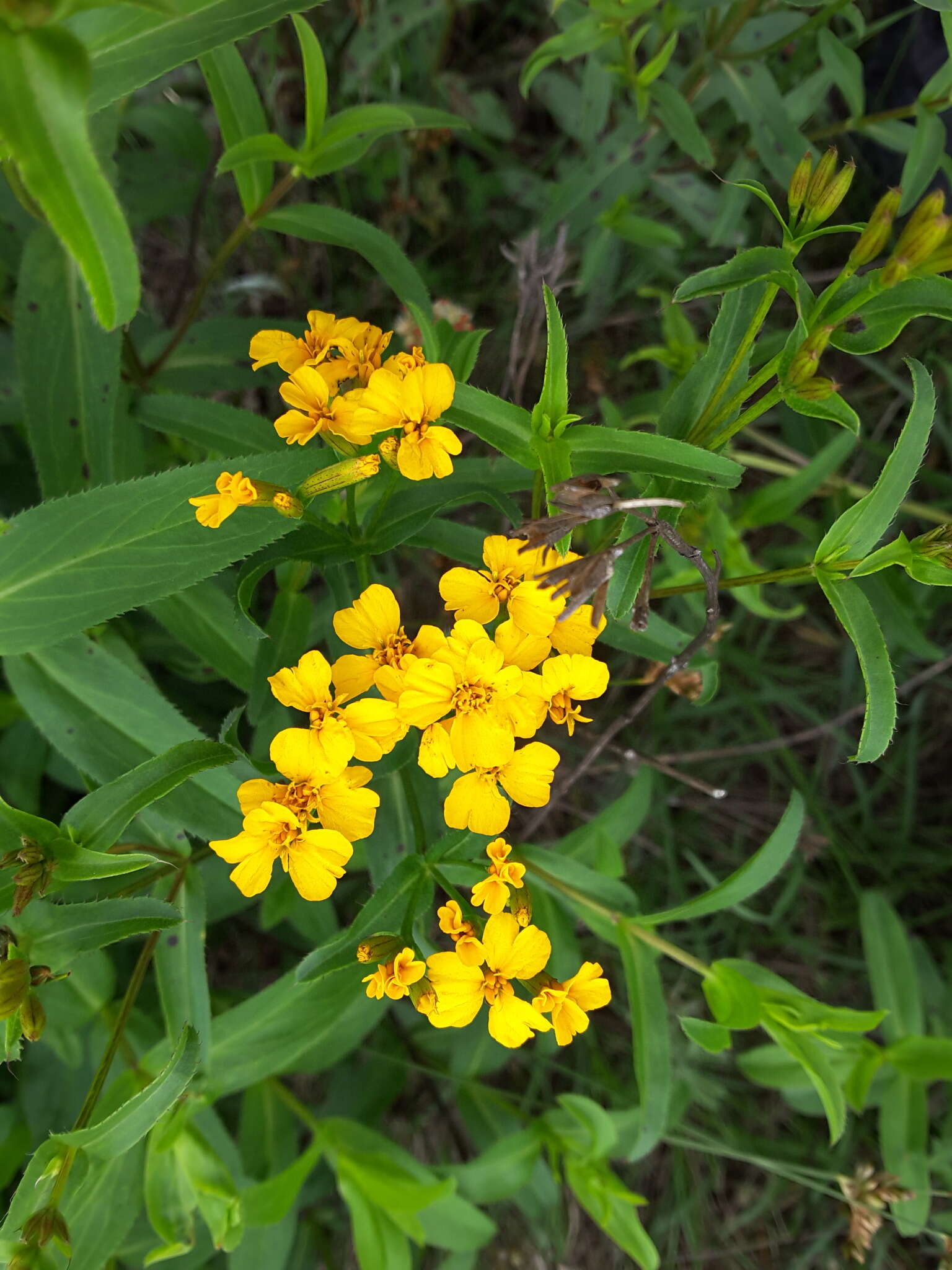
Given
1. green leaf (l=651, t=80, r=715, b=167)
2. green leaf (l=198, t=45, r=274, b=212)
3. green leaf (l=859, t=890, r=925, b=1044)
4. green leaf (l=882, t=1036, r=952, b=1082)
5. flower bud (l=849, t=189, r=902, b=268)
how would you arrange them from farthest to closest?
green leaf (l=859, t=890, r=925, b=1044) < green leaf (l=882, t=1036, r=952, b=1082) < green leaf (l=651, t=80, r=715, b=167) < green leaf (l=198, t=45, r=274, b=212) < flower bud (l=849, t=189, r=902, b=268)

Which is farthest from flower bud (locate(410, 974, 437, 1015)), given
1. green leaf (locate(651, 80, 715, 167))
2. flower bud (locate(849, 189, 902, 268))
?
green leaf (locate(651, 80, 715, 167))

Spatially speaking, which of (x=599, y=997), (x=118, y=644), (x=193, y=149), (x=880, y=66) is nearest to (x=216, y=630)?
(x=118, y=644)

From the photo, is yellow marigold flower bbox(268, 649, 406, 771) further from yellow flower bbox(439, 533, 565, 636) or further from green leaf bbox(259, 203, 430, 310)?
green leaf bbox(259, 203, 430, 310)

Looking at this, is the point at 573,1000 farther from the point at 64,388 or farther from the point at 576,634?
the point at 64,388

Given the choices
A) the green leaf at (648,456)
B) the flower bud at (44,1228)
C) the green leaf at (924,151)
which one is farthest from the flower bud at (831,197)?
the flower bud at (44,1228)

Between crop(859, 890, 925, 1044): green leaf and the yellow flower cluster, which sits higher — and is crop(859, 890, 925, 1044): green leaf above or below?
below

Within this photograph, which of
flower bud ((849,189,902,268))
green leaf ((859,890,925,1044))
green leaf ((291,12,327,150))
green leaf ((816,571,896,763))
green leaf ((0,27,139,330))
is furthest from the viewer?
green leaf ((859,890,925,1044))
